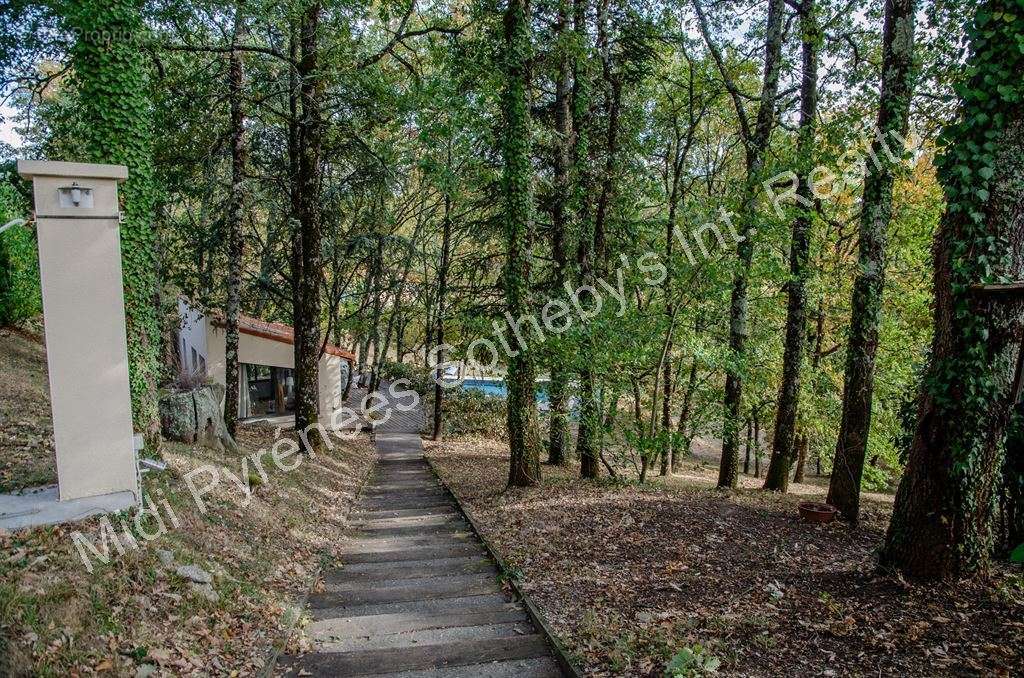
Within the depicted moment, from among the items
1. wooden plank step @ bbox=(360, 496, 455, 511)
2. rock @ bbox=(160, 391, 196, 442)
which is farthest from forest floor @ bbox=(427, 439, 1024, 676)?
rock @ bbox=(160, 391, 196, 442)

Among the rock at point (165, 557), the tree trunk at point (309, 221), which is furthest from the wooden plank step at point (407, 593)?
the tree trunk at point (309, 221)

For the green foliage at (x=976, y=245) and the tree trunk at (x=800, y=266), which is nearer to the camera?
the green foliage at (x=976, y=245)

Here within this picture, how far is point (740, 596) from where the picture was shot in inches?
191

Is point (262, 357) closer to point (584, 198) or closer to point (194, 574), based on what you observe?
point (584, 198)

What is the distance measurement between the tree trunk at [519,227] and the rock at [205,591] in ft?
17.9

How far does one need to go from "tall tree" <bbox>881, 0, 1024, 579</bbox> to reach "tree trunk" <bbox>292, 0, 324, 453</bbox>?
957 cm

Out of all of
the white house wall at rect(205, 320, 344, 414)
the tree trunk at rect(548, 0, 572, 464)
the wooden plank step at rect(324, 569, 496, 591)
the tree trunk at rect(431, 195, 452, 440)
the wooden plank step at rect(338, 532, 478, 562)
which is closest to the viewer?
the wooden plank step at rect(324, 569, 496, 591)

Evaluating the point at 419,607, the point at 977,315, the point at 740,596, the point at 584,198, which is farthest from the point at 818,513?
the point at 584,198

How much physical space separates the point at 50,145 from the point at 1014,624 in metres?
16.0

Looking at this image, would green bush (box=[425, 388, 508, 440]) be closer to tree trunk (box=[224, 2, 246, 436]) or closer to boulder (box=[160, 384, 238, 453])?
tree trunk (box=[224, 2, 246, 436])

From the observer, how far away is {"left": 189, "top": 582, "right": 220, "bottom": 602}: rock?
4570 millimetres

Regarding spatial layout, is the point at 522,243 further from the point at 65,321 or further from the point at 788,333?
the point at 65,321

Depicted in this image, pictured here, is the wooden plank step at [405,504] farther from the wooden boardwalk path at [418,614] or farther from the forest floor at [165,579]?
the forest floor at [165,579]

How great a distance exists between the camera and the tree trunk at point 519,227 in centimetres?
880
